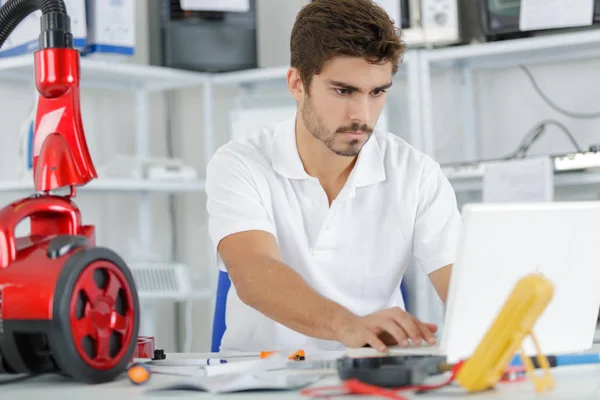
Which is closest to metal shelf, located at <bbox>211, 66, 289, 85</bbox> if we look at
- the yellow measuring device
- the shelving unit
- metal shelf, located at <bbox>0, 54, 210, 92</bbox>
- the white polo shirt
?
metal shelf, located at <bbox>0, 54, 210, 92</bbox>

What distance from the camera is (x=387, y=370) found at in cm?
95

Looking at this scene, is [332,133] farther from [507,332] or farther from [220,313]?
[507,332]

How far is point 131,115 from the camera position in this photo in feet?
10.4

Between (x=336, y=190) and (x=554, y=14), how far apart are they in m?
0.98

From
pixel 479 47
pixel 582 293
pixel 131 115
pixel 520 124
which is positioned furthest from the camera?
pixel 131 115

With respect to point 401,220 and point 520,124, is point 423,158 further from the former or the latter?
point 520,124

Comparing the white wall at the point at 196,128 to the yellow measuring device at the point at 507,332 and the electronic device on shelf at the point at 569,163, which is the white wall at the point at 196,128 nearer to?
the electronic device on shelf at the point at 569,163

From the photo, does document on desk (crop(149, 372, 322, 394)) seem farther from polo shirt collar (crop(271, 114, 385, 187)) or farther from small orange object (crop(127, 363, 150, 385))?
polo shirt collar (crop(271, 114, 385, 187))

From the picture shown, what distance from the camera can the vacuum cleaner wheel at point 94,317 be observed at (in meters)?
1.03

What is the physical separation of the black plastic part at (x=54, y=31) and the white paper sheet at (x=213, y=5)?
1.76m

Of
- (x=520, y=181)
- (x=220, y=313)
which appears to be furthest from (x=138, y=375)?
(x=520, y=181)

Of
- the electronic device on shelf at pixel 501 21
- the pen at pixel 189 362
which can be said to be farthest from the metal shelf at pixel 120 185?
the pen at pixel 189 362

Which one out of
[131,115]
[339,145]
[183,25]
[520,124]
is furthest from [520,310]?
[131,115]

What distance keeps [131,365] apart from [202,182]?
5.85ft
